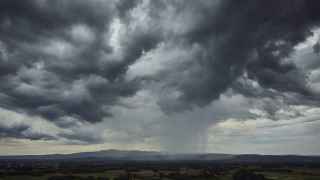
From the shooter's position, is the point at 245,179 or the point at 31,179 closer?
the point at 245,179

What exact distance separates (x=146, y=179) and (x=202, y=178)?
31302 millimetres

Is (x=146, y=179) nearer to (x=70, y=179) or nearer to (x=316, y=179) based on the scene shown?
(x=70, y=179)

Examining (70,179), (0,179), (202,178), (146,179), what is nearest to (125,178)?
(146,179)

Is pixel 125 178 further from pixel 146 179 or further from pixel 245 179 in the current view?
pixel 245 179

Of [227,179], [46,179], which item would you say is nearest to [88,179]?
[46,179]

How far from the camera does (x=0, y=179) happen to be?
193m

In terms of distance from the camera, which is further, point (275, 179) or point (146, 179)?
point (146, 179)

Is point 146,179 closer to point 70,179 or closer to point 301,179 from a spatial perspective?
point 70,179

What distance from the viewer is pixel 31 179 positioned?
19212 cm

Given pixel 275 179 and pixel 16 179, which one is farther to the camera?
pixel 16 179

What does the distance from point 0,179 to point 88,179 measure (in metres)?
50.8

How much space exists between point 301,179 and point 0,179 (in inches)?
6412

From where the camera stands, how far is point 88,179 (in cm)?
18888

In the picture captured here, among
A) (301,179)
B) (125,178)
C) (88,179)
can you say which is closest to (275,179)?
(301,179)
